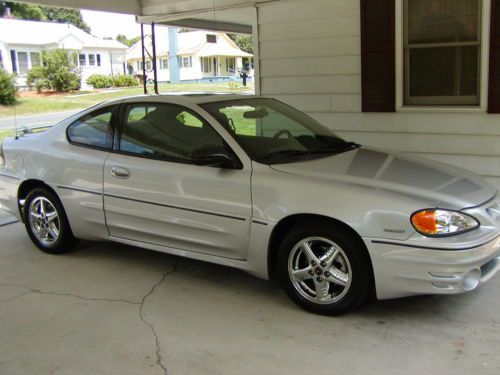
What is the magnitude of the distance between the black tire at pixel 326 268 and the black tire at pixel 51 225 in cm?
233

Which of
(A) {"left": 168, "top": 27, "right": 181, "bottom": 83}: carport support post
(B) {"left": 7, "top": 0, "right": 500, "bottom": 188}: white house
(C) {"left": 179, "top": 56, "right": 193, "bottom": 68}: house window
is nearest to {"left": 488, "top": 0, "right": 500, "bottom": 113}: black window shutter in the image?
(B) {"left": 7, "top": 0, "right": 500, "bottom": 188}: white house

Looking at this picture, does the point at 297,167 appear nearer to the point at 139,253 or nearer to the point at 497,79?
the point at 139,253

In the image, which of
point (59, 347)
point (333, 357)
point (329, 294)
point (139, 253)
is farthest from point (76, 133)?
point (333, 357)

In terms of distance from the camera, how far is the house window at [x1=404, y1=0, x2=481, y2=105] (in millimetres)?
6227

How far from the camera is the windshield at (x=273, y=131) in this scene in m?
4.23

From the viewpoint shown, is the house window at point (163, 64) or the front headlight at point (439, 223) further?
the house window at point (163, 64)

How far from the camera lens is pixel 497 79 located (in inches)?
236

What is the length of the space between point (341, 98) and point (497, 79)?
1899mm

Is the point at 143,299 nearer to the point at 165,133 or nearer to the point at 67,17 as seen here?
A: the point at 165,133

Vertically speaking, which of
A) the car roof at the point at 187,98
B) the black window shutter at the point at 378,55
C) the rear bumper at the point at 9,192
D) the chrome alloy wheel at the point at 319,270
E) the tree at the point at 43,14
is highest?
the tree at the point at 43,14

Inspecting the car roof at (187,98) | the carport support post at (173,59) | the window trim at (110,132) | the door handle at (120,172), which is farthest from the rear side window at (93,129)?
the carport support post at (173,59)

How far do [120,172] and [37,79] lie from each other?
103 feet

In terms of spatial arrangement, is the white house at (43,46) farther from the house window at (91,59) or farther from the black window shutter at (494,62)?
the black window shutter at (494,62)

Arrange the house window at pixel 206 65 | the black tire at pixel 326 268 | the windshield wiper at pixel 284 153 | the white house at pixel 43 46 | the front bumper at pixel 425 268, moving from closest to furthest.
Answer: the front bumper at pixel 425 268 < the black tire at pixel 326 268 < the windshield wiper at pixel 284 153 < the white house at pixel 43 46 < the house window at pixel 206 65
